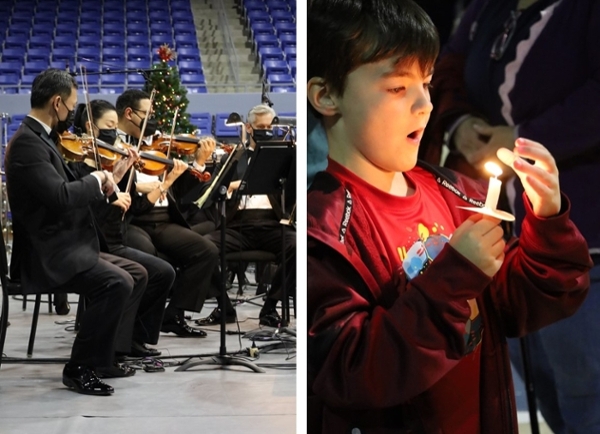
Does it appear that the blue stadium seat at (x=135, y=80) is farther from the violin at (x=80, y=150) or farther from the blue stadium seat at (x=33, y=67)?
the violin at (x=80, y=150)

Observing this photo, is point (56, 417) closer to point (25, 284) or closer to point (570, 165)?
point (25, 284)

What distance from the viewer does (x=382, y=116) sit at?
5.57ft

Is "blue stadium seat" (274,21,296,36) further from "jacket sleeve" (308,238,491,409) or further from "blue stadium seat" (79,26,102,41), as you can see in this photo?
"jacket sleeve" (308,238,491,409)

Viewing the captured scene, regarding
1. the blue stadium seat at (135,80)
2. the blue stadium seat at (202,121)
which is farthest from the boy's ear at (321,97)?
the blue stadium seat at (135,80)

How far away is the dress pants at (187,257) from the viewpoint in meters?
4.75

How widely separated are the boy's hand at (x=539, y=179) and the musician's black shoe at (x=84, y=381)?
239 centimetres

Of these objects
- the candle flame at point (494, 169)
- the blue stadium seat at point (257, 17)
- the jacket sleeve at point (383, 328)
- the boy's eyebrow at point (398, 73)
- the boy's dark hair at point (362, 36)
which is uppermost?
the blue stadium seat at point (257, 17)

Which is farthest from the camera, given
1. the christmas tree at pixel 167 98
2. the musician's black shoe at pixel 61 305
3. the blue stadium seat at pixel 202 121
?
the blue stadium seat at pixel 202 121

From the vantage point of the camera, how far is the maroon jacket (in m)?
1.65

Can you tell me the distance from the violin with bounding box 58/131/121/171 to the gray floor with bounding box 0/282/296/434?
105 cm

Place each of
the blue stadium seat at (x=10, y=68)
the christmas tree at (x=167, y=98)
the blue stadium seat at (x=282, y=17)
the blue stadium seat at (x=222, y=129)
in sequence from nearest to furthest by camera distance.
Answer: the christmas tree at (x=167, y=98), the blue stadium seat at (x=222, y=129), the blue stadium seat at (x=10, y=68), the blue stadium seat at (x=282, y=17)

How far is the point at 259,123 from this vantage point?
4.87 metres

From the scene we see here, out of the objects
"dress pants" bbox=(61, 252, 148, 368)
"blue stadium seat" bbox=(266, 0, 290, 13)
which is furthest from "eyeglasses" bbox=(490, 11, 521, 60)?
"blue stadium seat" bbox=(266, 0, 290, 13)

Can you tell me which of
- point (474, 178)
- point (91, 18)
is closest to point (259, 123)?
point (474, 178)
